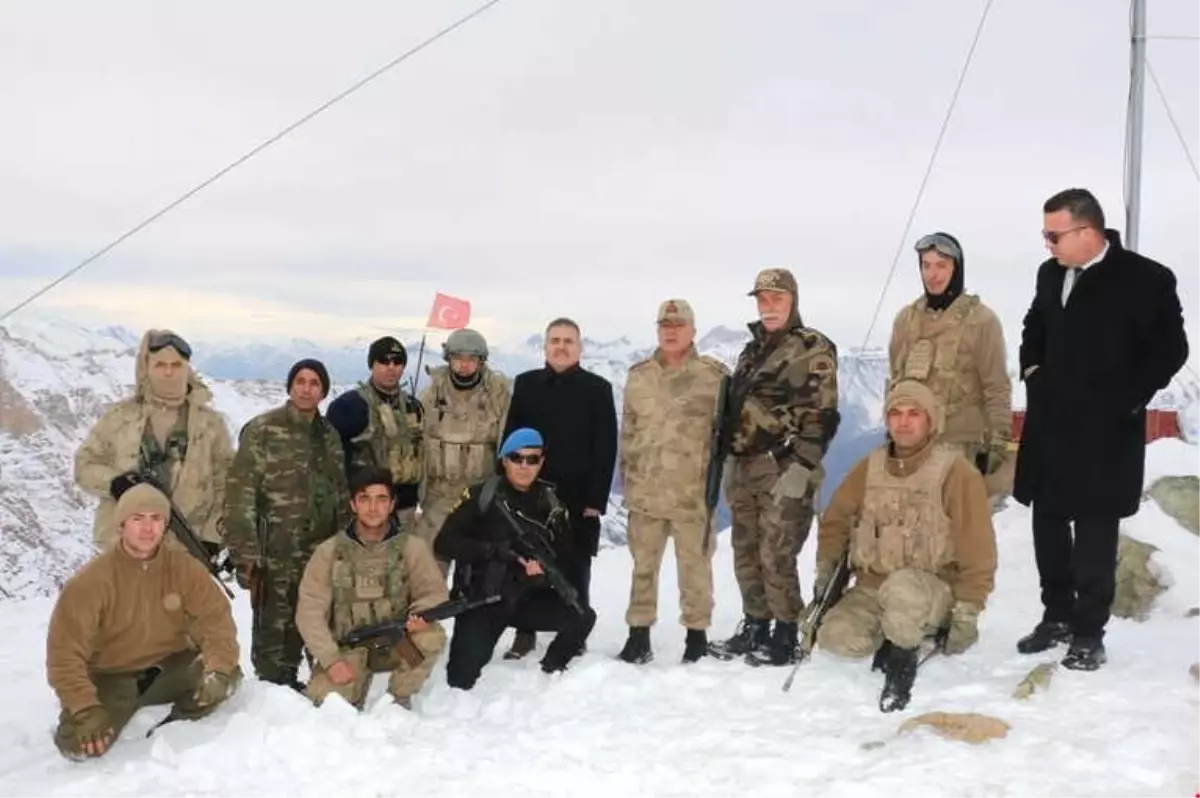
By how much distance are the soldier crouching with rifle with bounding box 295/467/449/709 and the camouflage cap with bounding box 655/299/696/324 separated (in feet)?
7.14

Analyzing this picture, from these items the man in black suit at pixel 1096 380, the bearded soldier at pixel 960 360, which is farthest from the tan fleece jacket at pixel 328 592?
the man in black suit at pixel 1096 380

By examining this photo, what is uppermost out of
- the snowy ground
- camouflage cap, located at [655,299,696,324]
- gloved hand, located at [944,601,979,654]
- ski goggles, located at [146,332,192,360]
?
camouflage cap, located at [655,299,696,324]

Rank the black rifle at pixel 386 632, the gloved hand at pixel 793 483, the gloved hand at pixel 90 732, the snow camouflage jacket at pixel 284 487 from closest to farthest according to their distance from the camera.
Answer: the gloved hand at pixel 90 732
the black rifle at pixel 386 632
the gloved hand at pixel 793 483
the snow camouflage jacket at pixel 284 487

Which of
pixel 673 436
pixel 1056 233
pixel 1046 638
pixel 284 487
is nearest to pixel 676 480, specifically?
pixel 673 436

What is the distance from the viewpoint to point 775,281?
248 inches

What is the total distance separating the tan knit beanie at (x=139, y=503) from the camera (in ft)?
17.0

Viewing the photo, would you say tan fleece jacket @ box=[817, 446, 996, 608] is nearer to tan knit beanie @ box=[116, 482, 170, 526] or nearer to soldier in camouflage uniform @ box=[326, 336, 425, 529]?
soldier in camouflage uniform @ box=[326, 336, 425, 529]

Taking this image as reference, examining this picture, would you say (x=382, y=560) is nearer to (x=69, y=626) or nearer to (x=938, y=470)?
(x=69, y=626)

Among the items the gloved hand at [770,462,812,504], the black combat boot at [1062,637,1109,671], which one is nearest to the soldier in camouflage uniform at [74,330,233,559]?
the gloved hand at [770,462,812,504]

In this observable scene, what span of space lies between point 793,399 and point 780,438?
0.90 feet

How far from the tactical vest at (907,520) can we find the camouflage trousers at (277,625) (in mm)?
3810

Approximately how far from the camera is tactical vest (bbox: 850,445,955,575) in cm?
566

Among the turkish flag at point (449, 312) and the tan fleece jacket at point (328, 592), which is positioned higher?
the turkish flag at point (449, 312)

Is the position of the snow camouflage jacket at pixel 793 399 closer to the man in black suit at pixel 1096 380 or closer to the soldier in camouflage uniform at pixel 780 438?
the soldier in camouflage uniform at pixel 780 438
